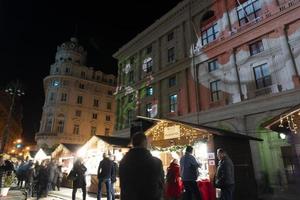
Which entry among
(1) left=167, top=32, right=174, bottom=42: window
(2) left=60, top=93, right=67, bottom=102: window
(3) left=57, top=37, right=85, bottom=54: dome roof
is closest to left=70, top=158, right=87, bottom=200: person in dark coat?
(1) left=167, top=32, right=174, bottom=42: window

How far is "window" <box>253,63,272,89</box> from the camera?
17891 mm

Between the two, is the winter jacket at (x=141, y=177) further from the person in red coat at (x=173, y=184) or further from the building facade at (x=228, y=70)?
the building facade at (x=228, y=70)

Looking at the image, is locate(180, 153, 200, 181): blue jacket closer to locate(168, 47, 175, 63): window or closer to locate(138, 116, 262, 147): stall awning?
locate(138, 116, 262, 147): stall awning

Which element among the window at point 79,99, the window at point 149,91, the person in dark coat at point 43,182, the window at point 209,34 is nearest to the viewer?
the person in dark coat at point 43,182

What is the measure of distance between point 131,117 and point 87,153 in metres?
13.8

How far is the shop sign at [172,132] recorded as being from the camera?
13.0 meters

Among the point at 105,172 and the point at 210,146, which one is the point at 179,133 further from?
the point at 105,172

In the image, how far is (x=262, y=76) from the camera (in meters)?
18.3

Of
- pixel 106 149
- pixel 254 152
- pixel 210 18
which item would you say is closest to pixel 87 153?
pixel 106 149

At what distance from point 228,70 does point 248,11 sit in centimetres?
541

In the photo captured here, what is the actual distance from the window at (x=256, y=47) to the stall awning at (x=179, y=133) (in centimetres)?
904

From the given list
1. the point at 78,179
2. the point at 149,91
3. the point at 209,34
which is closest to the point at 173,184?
the point at 78,179

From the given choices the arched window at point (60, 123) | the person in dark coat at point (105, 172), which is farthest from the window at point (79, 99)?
the person in dark coat at point (105, 172)

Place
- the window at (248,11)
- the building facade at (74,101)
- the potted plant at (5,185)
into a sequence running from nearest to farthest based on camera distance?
the potted plant at (5,185) < the window at (248,11) < the building facade at (74,101)
